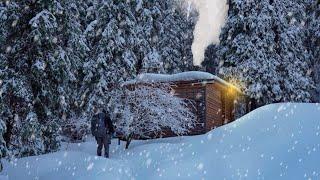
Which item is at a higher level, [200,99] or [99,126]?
[200,99]

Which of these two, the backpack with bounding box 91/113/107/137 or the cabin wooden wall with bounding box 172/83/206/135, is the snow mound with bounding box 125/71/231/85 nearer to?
the cabin wooden wall with bounding box 172/83/206/135

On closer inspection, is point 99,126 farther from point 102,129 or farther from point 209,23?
point 209,23

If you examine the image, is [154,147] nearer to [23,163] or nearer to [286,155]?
[23,163]

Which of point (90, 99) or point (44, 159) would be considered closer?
point (44, 159)

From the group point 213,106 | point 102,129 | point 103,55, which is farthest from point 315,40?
point 102,129

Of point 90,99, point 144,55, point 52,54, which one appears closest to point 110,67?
point 90,99

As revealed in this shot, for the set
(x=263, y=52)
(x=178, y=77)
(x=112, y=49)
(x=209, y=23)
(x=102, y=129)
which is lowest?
(x=102, y=129)

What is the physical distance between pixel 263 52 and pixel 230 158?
18.2 metres

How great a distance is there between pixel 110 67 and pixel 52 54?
28.8 ft

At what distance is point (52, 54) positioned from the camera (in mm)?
18188

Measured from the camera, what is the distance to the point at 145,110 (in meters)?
20.8

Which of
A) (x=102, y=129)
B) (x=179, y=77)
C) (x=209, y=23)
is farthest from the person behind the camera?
(x=209, y=23)

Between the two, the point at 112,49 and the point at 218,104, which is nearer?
the point at 112,49

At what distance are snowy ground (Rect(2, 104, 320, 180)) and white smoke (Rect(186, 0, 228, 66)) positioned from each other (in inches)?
747
